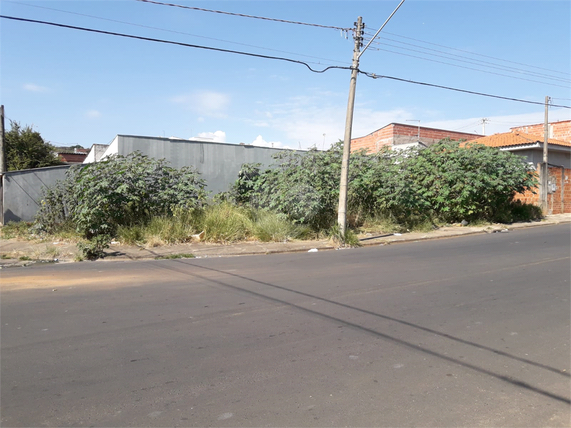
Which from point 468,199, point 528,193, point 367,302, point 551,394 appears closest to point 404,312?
point 367,302

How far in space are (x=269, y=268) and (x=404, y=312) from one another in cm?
432

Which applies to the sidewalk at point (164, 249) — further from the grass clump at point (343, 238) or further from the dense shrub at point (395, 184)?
the dense shrub at point (395, 184)

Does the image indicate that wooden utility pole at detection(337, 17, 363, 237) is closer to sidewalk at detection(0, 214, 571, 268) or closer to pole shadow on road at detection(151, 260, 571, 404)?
sidewalk at detection(0, 214, 571, 268)

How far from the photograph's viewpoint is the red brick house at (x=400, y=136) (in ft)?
100

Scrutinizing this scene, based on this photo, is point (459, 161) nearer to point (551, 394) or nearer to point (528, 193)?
point (528, 193)

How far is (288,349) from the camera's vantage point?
16.2 feet

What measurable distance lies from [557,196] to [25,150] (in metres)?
31.9

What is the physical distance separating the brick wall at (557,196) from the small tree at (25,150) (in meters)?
29.0

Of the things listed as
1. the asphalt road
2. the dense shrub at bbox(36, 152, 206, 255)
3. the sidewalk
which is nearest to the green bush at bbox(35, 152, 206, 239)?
the dense shrub at bbox(36, 152, 206, 255)

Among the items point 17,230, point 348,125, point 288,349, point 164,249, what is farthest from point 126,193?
point 288,349

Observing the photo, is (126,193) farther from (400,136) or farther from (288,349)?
(400,136)

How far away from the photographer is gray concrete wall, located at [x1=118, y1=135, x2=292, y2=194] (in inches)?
738

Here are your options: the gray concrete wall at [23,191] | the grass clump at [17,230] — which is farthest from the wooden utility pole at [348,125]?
the gray concrete wall at [23,191]

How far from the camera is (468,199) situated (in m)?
18.8
